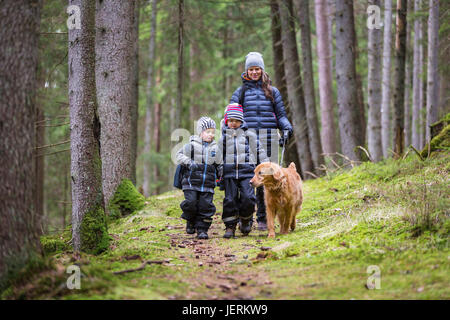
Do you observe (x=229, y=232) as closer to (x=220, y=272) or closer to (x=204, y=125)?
(x=204, y=125)

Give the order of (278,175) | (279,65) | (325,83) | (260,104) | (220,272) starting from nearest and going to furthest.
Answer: (220,272), (278,175), (260,104), (279,65), (325,83)

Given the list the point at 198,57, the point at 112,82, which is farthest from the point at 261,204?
the point at 198,57

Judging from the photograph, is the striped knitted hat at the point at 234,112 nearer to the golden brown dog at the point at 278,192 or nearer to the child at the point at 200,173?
the child at the point at 200,173

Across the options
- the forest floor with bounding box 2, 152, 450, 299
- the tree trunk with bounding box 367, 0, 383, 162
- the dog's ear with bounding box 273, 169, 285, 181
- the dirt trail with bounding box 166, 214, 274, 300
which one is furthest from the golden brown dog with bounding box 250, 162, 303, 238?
the tree trunk with bounding box 367, 0, 383, 162

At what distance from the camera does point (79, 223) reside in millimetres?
5418

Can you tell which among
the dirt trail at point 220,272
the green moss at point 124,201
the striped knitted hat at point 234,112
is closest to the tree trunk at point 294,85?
the green moss at point 124,201

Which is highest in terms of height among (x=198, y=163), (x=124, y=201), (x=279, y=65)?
(x=279, y=65)

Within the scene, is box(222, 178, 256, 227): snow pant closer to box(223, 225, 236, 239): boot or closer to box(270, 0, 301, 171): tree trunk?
box(223, 225, 236, 239): boot

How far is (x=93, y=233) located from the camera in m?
5.44

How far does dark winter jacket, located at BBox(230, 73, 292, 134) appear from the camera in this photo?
7.22 metres

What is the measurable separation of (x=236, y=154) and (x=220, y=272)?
2603mm

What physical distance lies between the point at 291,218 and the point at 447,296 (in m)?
3.60
